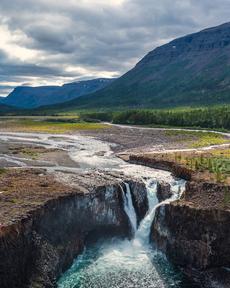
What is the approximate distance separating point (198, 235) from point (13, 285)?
76.2ft

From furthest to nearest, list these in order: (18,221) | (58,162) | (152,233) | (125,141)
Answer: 1. (125,141)
2. (58,162)
3. (152,233)
4. (18,221)

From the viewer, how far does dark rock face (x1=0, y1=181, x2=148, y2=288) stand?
1683 inches

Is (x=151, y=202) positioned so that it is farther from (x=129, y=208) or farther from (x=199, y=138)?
(x=199, y=138)

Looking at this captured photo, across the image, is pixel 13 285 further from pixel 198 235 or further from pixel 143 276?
pixel 198 235

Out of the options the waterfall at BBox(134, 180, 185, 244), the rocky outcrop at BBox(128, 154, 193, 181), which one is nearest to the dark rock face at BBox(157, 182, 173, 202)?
the waterfall at BBox(134, 180, 185, 244)

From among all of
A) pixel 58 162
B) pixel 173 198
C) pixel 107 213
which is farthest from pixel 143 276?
pixel 58 162

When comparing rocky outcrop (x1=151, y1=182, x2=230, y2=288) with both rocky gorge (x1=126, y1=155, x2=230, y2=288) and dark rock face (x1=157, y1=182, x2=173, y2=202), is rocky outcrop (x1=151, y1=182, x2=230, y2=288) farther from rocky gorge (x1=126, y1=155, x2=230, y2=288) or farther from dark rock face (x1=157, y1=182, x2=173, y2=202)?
dark rock face (x1=157, y1=182, x2=173, y2=202)

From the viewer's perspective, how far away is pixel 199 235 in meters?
53.4

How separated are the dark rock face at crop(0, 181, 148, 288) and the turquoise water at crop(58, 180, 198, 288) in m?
1.39

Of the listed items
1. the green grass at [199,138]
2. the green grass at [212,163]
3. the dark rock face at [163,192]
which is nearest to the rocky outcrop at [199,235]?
the dark rock face at [163,192]

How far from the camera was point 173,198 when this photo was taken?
65.9 m

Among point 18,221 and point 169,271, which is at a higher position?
point 18,221

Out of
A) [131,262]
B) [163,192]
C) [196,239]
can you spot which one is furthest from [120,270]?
[163,192]

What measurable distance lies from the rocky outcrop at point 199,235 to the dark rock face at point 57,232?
23.3 feet
